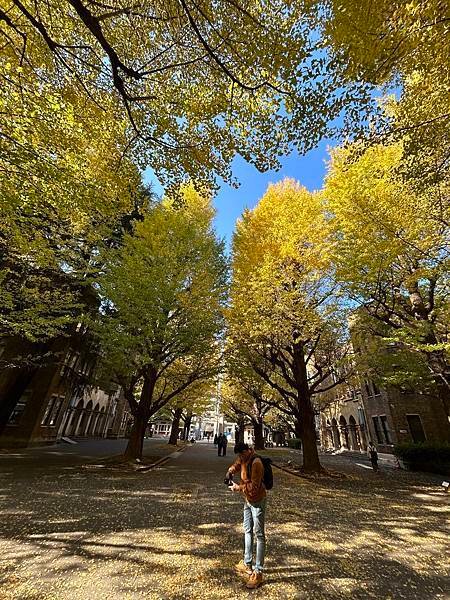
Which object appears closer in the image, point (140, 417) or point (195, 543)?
point (195, 543)

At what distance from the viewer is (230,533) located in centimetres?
555

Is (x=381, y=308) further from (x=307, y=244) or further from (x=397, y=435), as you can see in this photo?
(x=397, y=435)

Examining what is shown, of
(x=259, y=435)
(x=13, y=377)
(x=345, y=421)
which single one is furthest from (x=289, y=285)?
(x=345, y=421)

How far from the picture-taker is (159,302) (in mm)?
12109

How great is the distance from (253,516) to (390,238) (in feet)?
30.8

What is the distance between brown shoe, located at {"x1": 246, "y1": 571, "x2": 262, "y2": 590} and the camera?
3638mm

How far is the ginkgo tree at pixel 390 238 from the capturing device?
9.34 m

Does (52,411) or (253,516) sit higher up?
(52,411)

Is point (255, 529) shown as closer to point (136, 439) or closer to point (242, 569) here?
point (242, 569)

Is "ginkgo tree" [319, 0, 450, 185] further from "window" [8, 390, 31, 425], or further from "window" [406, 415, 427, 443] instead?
"window" [406, 415, 427, 443]

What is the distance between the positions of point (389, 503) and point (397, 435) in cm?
1776

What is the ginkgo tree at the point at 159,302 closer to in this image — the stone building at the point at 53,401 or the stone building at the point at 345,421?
the stone building at the point at 53,401

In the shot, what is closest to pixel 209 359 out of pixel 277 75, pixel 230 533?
pixel 230 533

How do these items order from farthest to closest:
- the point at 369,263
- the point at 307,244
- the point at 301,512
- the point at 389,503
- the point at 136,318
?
the point at 307,244, the point at 136,318, the point at 369,263, the point at 389,503, the point at 301,512
